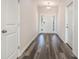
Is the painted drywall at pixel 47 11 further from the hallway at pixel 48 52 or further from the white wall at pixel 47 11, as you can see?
the hallway at pixel 48 52

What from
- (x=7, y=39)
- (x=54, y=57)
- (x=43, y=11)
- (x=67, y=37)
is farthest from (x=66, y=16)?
(x=43, y=11)

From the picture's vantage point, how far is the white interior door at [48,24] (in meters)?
14.3

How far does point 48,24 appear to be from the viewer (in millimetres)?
14492

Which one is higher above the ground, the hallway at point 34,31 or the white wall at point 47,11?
Answer: the white wall at point 47,11

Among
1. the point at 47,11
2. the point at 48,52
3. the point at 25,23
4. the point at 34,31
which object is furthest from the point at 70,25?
the point at 47,11

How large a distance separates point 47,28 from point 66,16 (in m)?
7.85

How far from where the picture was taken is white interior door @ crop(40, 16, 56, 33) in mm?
14266

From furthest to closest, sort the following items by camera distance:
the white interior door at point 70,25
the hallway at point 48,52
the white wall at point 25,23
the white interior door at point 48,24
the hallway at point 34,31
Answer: the white interior door at point 48,24
the white interior door at point 70,25
the white wall at point 25,23
the hallway at point 48,52
the hallway at point 34,31

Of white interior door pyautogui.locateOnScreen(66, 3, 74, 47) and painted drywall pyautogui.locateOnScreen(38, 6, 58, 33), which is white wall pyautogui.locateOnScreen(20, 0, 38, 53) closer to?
white interior door pyautogui.locateOnScreen(66, 3, 74, 47)

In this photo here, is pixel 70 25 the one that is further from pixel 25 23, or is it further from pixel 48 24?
pixel 48 24

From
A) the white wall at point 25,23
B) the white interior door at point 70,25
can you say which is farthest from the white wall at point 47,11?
the white interior door at point 70,25

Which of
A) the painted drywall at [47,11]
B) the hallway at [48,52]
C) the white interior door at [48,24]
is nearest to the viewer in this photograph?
the hallway at [48,52]

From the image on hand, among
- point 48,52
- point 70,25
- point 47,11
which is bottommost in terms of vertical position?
point 48,52

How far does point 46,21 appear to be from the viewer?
14.5 meters
